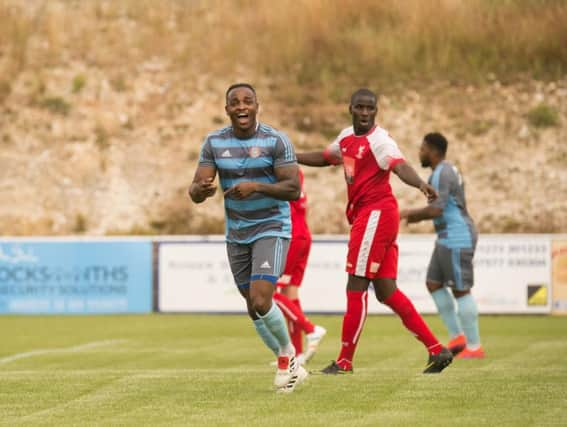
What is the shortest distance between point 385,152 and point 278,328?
1.78m

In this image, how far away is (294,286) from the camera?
13.5 m

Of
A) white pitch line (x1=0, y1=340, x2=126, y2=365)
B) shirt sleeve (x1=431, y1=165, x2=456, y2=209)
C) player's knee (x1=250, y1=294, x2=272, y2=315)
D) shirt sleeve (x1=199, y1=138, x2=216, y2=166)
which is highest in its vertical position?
shirt sleeve (x1=199, y1=138, x2=216, y2=166)

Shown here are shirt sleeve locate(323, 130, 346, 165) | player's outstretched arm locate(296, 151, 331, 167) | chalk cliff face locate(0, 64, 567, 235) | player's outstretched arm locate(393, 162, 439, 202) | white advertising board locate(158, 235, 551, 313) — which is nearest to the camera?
player's outstretched arm locate(393, 162, 439, 202)

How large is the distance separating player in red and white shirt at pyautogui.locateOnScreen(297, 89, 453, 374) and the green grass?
330 millimetres

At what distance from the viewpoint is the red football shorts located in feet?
44.1

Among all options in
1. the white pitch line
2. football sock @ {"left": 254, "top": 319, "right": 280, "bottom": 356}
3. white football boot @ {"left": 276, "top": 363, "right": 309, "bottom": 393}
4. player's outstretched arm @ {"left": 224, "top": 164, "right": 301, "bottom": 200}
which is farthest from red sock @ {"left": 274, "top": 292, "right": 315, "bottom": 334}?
player's outstretched arm @ {"left": 224, "top": 164, "right": 301, "bottom": 200}

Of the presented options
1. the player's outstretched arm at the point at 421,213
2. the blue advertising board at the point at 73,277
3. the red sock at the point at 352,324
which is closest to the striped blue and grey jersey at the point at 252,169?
the red sock at the point at 352,324

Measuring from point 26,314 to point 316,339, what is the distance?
37.4ft

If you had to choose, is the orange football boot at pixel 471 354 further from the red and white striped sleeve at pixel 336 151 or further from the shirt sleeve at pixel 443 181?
the red and white striped sleeve at pixel 336 151

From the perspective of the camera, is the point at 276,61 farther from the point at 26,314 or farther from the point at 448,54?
the point at 26,314

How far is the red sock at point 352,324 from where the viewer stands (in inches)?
401

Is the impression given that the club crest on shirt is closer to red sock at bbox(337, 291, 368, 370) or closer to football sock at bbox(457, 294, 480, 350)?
red sock at bbox(337, 291, 368, 370)

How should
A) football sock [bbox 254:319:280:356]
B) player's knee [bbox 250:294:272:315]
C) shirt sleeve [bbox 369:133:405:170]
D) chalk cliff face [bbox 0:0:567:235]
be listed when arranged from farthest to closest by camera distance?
chalk cliff face [bbox 0:0:567:235] < shirt sleeve [bbox 369:133:405:170] < football sock [bbox 254:319:280:356] < player's knee [bbox 250:294:272:315]

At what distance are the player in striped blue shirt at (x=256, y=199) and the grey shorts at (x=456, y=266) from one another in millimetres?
4537
